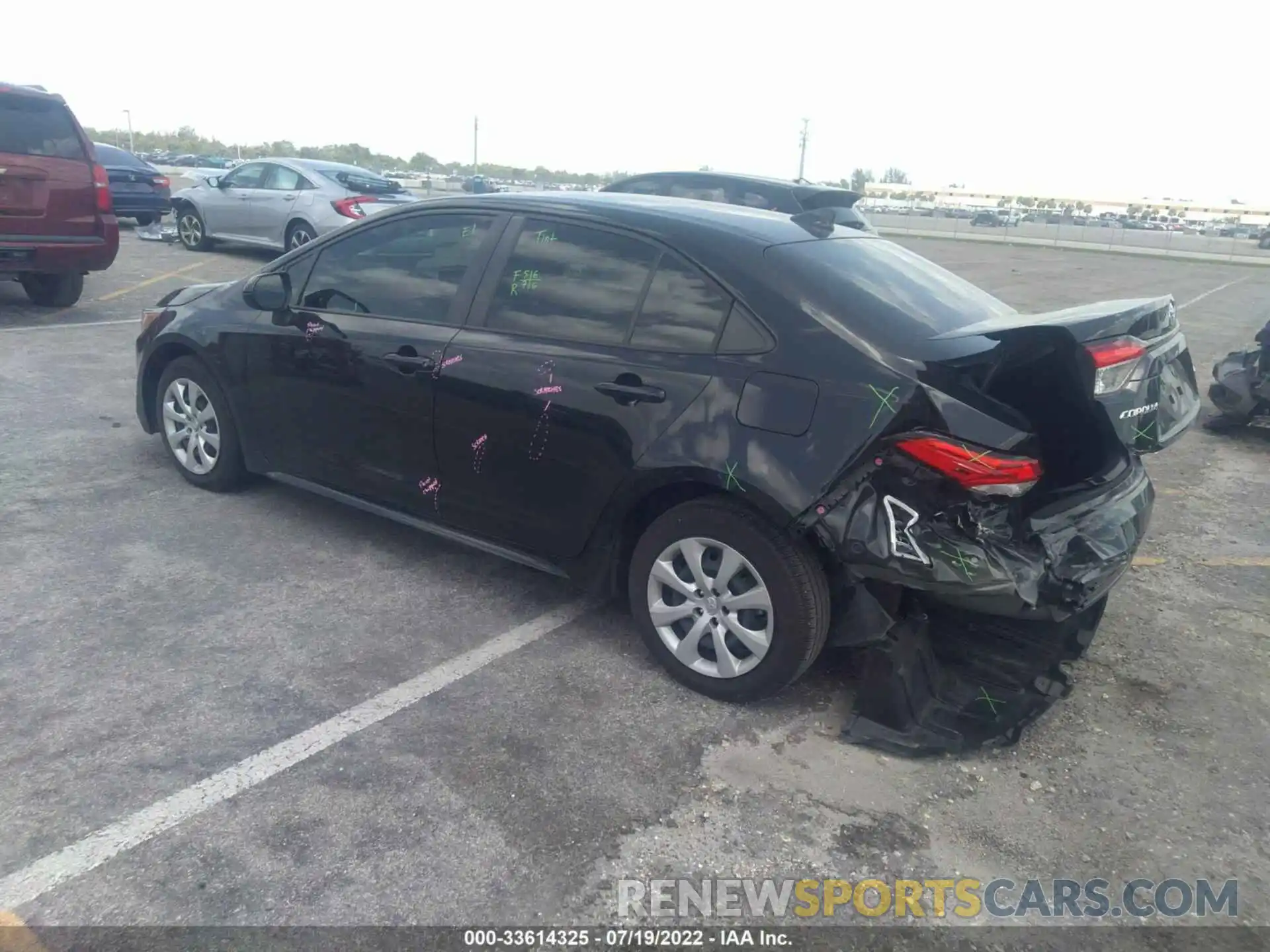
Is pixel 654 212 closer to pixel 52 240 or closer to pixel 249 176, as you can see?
pixel 52 240

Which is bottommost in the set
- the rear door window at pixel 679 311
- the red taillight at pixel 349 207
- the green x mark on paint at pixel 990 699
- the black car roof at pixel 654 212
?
the green x mark on paint at pixel 990 699

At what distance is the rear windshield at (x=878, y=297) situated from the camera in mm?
3283

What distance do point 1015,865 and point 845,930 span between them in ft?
1.95

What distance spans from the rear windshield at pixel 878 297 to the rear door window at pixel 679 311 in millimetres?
254

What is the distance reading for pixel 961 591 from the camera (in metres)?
3.04

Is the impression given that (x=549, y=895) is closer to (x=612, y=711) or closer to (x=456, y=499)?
(x=612, y=711)

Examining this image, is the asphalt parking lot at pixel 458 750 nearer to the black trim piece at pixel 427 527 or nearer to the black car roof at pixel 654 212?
the black trim piece at pixel 427 527

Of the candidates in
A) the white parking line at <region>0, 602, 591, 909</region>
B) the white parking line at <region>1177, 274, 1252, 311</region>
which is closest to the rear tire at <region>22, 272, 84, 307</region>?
the white parking line at <region>0, 602, 591, 909</region>

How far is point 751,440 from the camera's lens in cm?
329

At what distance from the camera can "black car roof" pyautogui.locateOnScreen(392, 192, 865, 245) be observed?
3.74m

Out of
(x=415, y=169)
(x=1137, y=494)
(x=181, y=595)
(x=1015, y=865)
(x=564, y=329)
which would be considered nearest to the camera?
(x=1015, y=865)

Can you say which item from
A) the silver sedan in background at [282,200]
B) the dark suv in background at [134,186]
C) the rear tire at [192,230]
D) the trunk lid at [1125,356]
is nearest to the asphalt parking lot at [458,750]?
the trunk lid at [1125,356]

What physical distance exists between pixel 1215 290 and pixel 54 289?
23.8 m

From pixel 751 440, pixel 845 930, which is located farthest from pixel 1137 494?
pixel 845 930
